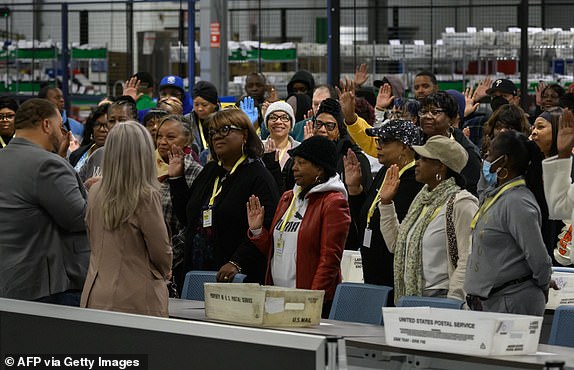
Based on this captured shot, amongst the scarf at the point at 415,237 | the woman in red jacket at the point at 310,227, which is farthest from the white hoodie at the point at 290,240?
the scarf at the point at 415,237

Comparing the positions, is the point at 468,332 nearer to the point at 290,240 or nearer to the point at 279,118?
the point at 290,240

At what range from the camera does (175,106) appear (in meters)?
9.97

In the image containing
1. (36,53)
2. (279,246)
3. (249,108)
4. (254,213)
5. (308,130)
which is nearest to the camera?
(279,246)

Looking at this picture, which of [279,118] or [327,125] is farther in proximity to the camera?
[279,118]

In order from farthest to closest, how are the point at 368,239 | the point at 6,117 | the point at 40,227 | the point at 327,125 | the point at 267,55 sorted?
the point at 267,55, the point at 6,117, the point at 327,125, the point at 368,239, the point at 40,227

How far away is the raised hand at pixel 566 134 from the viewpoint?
5.38 metres

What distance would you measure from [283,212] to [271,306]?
5.69ft

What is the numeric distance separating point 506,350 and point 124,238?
1.92 m

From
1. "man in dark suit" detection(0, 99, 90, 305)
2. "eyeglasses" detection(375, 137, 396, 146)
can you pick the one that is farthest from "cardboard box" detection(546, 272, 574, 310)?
"man in dark suit" detection(0, 99, 90, 305)

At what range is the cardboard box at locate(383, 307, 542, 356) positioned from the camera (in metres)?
3.96

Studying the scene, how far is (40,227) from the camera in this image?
572 centimetres

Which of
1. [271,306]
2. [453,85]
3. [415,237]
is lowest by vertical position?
[271,306]

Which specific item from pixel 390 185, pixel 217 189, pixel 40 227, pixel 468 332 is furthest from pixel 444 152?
pixel 468 332

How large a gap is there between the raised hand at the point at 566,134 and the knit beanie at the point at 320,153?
1.45 meters
